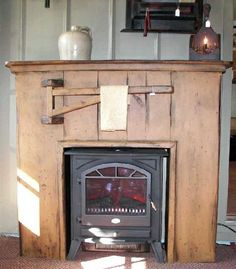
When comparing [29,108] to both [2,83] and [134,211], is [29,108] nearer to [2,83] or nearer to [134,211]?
[2,83]

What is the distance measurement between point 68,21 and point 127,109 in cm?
81

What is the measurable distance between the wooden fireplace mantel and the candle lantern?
0.20m

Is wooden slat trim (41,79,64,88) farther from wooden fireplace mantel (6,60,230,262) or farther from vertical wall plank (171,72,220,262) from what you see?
vertical wall plank (171,72,220,262)

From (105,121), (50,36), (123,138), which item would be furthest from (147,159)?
(50,36)

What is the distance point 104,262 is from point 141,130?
2.71 feet

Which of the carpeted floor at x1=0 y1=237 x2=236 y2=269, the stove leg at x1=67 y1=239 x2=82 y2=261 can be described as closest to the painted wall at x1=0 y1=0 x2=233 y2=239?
the carpeted floor at x1=0 y1=237 x2=236 y2=269

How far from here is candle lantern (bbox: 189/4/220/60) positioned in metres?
2.28

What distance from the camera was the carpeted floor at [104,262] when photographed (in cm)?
219

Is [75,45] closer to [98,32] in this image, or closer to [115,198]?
[98,32]

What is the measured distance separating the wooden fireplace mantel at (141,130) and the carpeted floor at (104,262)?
8 cm

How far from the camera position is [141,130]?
2.17m

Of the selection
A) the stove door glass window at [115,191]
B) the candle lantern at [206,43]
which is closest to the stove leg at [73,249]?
the stove door glass window at [115,191]

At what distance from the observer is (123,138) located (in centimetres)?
217

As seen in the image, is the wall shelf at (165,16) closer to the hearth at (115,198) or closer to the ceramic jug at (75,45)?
the ceramic jug at (75,45)
